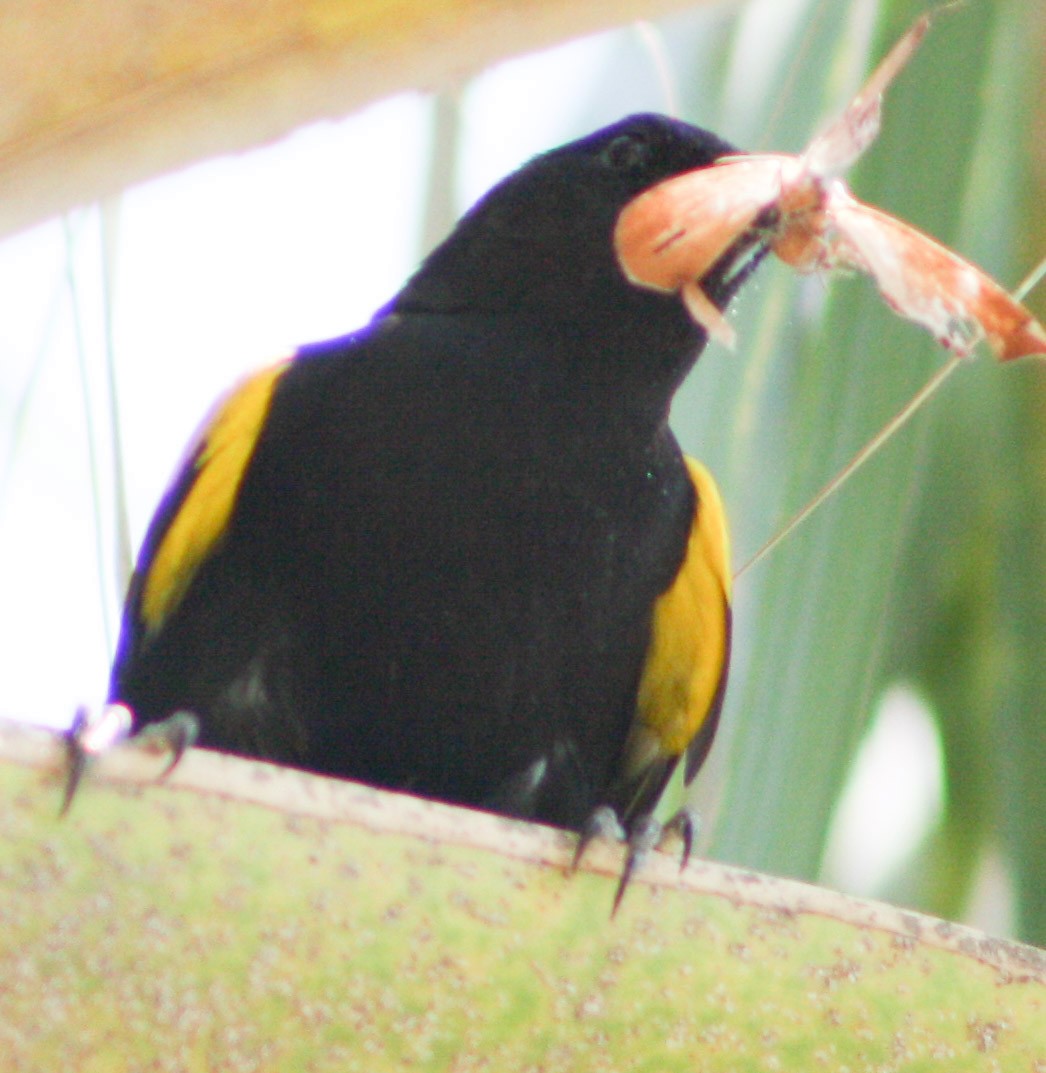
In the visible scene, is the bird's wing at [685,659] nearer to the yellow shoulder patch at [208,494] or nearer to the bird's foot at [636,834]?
the bird's foot at [636,834]

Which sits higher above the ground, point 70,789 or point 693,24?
point 693,24

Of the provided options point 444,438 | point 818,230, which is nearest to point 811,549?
point 818,230

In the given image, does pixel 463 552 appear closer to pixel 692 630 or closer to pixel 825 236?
pixel 692 630

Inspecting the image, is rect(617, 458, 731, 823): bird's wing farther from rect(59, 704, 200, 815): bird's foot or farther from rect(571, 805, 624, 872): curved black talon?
rect(59, 704, 200, 815): bird's foot

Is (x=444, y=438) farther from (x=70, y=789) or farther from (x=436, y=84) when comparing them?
(x=70, y=789)

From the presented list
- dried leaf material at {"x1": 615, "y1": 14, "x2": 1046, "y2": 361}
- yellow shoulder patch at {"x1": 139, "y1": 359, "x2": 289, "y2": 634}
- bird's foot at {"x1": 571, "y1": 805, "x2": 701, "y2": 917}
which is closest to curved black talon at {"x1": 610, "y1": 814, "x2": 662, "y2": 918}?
bird's foot at {"x1": 571, "y1": 805, "x2": 701, "y2": 917}
